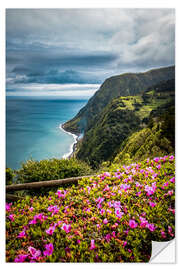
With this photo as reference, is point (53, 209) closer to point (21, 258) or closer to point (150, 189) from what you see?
point (21, 258)

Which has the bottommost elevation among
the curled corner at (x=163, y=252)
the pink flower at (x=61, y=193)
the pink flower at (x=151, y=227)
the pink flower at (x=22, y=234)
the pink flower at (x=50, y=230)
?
the curled corner at (x=163, y=252)

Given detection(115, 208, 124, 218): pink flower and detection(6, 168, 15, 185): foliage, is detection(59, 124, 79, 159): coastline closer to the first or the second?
detection(6, 168, 15, 185): foliage

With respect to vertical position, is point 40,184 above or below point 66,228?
above

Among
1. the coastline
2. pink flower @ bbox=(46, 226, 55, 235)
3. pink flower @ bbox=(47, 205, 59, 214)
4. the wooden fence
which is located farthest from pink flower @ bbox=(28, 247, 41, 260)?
the coastline

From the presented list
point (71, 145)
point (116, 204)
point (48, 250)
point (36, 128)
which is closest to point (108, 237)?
point (116, 204)

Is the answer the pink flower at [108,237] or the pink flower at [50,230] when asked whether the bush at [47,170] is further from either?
the pink flower at [108,237]

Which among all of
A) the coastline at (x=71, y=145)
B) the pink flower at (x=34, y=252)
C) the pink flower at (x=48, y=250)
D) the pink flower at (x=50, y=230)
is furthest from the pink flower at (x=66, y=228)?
the coastline at (x=71, y=145)
